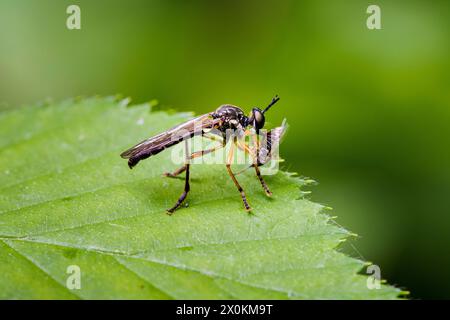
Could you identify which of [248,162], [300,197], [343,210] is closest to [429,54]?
[343,210]

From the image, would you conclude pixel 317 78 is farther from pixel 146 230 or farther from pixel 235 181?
pixel 146 230

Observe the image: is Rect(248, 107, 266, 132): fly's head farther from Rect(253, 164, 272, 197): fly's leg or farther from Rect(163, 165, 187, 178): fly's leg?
Rect(163, 165, 187, 178): fly's leg

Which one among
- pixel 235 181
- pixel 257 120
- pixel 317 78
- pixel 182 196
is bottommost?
pixel 182 196

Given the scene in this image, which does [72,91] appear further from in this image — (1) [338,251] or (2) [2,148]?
(1) [338,251]

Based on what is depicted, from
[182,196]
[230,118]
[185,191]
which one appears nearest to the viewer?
[182,196]

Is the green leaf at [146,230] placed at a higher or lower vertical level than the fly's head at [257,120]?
lower

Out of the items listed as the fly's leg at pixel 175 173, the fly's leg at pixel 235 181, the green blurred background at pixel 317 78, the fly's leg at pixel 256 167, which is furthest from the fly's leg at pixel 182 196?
the green blurred background at pixel 317 78

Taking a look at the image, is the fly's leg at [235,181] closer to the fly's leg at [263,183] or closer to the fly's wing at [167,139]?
the fly's leg at [263,183]

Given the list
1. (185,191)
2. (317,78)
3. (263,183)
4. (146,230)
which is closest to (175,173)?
(185,191)
